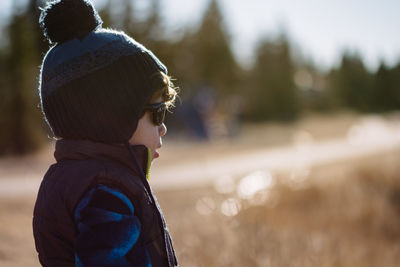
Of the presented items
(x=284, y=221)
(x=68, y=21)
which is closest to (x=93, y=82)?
(x=68, y=21)

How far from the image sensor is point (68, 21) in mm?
1834

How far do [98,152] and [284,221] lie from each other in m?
4.93

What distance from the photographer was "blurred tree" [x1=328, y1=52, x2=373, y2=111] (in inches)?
1083

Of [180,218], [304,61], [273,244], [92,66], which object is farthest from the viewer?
[304,61]

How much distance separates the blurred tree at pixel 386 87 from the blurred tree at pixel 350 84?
4.12 meters

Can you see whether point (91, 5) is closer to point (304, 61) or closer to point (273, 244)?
point (273, 244)

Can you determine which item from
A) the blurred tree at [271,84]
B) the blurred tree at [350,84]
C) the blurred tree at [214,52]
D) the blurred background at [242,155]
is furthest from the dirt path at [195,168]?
the blurred tree at [271,84]

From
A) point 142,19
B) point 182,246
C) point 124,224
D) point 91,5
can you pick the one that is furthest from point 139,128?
point 142,19

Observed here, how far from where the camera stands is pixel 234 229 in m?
3.96

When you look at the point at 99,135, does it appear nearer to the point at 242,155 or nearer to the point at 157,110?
the point at 157,110

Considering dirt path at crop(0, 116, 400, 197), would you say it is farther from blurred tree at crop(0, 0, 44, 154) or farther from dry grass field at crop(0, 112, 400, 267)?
blurred tree at crop(0, 0, 44, 154)

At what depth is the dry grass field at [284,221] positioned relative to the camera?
3701 millimetres

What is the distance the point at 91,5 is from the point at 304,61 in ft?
179

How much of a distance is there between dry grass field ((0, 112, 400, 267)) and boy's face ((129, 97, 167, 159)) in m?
1.74
